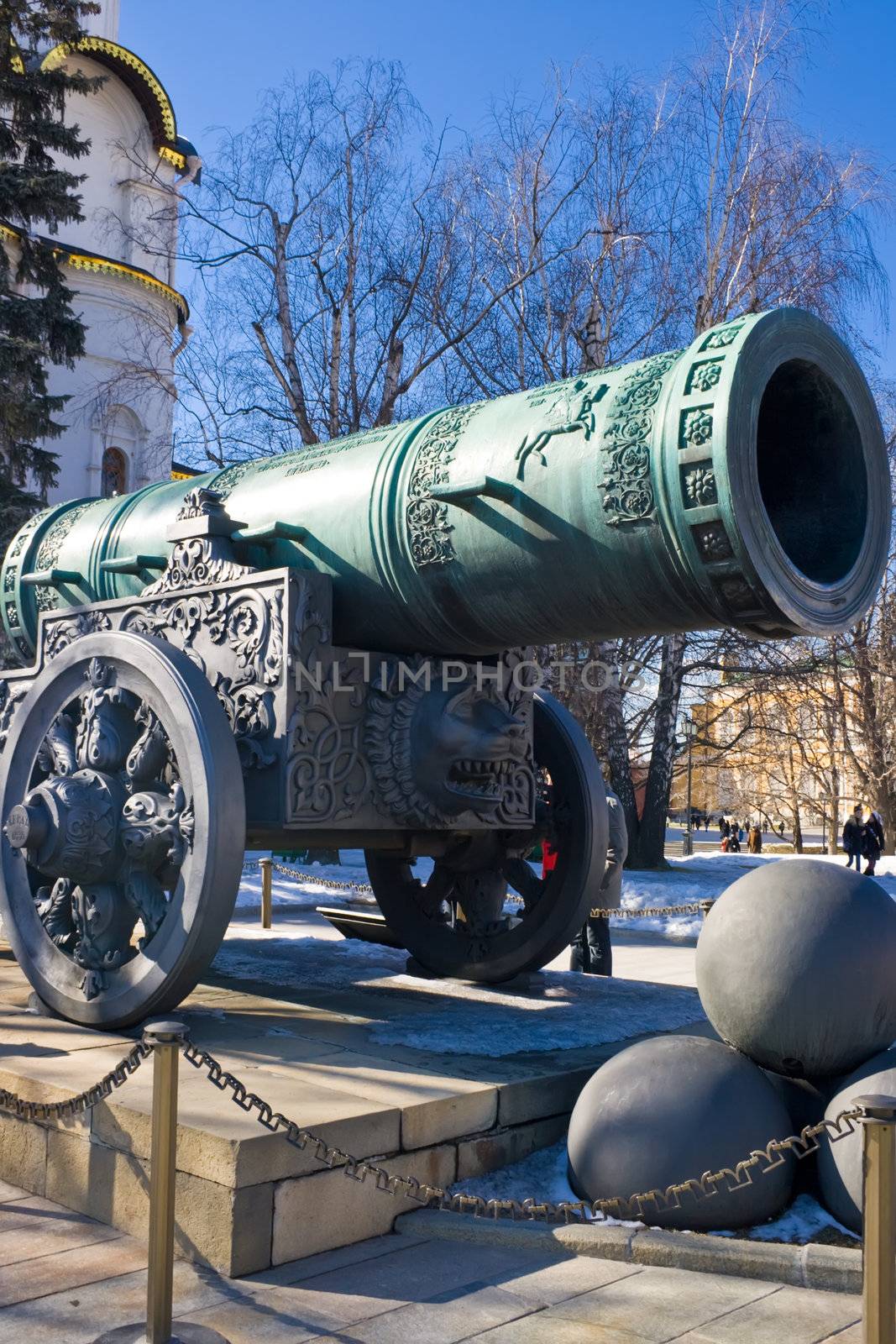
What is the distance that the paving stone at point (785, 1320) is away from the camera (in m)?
2.82

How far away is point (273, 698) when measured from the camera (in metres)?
4.68

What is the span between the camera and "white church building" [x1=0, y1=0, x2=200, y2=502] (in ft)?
76.0

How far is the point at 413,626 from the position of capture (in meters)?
4.79

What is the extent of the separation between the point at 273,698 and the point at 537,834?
5.26 ft

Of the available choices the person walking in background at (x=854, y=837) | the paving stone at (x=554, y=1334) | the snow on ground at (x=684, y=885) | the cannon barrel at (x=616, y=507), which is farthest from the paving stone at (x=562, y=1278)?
the person walking in background at (x=854, y=837)

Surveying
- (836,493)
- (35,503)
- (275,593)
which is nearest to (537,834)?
(275,593)

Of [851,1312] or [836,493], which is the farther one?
[836,493]

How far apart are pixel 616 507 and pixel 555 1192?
6.69 ft

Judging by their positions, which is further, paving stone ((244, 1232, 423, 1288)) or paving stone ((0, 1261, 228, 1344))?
paving stone ((244, 1232, 423, 1288))

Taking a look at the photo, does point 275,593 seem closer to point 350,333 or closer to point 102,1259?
point 102,1259

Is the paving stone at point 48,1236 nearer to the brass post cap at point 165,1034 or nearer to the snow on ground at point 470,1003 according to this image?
the brass post cap at point 165,1034

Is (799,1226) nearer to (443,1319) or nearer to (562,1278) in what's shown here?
(562,1278)

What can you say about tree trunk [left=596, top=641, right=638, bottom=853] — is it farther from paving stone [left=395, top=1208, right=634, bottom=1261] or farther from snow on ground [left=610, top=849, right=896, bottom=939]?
paving stone [left=395, top=1208, right=634, bottom=1261]

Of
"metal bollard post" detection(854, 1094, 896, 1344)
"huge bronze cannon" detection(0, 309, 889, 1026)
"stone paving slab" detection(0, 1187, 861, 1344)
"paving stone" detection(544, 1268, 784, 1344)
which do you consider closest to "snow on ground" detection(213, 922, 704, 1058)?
"huge bronze cannon" detection(0, 309, 889, 1026)
